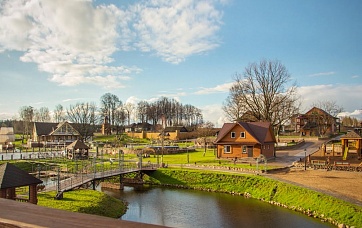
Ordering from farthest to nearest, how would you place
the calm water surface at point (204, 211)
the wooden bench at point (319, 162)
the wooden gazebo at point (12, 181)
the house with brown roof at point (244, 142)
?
1. the house with brown roof at point (244, 142)
2. the wooden bench at point (319, 162)
3. the calm water surface at point (204, 211)
4. the wooden gazebo at point (12, 181)

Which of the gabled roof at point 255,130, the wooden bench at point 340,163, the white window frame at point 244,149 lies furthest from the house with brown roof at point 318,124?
the wooden bench at point 340,163

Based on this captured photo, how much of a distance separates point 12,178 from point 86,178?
11.7 meters

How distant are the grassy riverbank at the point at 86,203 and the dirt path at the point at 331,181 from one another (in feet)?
46.3

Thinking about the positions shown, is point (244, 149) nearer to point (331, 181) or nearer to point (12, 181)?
point (331, 181)

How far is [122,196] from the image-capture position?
2809cm

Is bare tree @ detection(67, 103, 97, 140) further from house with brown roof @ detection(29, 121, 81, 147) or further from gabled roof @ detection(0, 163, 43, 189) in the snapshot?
gabled roof @ detection(0, 163, 43, 189)

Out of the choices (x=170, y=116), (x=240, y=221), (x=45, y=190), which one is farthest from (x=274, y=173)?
(x=170, y=116)

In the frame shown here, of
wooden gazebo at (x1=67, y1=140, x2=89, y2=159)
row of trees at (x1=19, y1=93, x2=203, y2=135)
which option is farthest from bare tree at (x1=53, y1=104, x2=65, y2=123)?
wooden gazebo at (x1=67, y1=140, x2=89, y2=159)

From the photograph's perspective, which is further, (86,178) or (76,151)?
(76,151)

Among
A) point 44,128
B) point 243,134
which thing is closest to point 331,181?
point 243,134

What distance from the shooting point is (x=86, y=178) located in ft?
87.6

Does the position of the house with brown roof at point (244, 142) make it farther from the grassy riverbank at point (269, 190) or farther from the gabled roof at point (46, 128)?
the gabled roof at point (46, 128)

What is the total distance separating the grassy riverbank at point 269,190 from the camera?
62.1ft

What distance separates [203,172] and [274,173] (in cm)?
677
